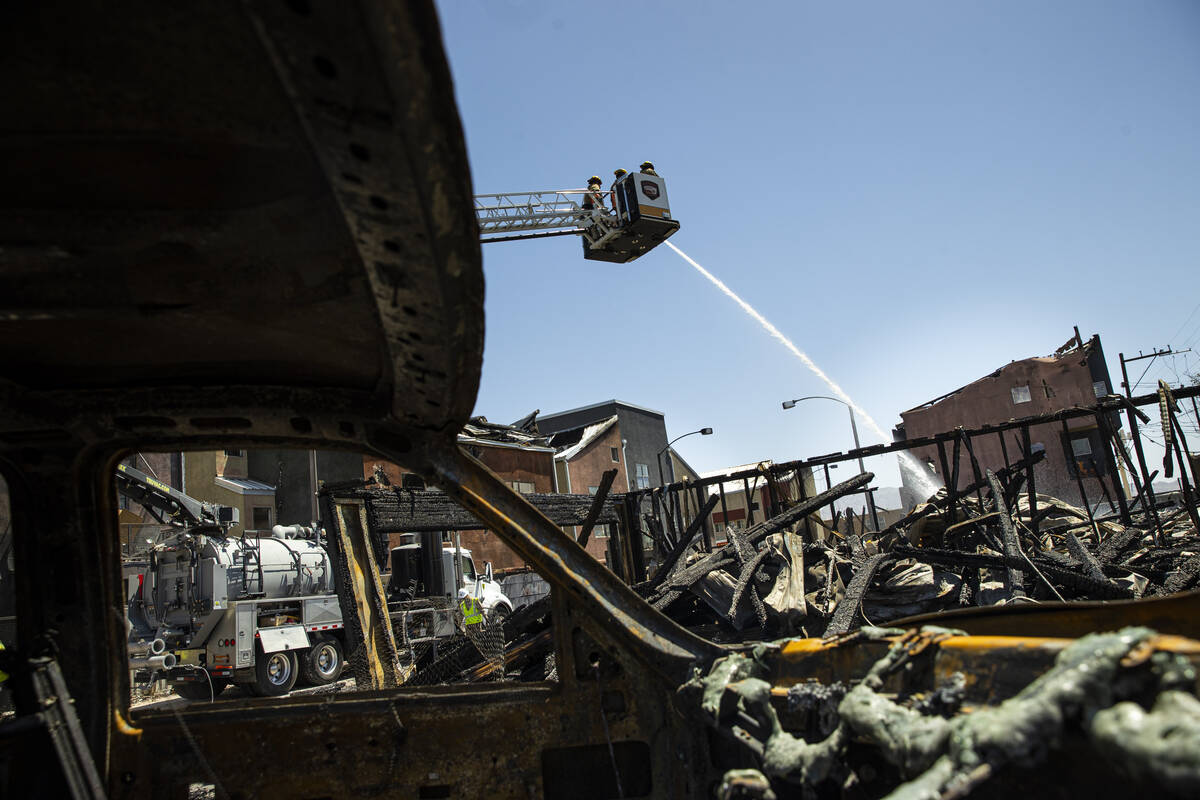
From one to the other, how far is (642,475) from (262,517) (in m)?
22.1

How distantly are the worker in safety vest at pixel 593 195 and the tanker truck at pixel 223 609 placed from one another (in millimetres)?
12187

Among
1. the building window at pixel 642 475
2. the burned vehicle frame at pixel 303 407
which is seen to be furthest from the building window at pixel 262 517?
the burned vehicle frame at pixel 303 407

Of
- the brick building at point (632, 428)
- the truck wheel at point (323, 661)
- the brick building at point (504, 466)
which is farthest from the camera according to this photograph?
the brick building at point (632, 428)

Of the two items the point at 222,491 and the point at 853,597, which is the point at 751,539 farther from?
the point at 222,491

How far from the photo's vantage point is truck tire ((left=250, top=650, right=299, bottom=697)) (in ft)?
42.0

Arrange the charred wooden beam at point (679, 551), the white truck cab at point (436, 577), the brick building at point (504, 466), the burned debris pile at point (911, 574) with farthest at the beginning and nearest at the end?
the brick building at point (504, 466) → the white truck cab at point (436, 577) → the charred wooden beam at point (679, 551) → the burned debris pile at point (911, 574)

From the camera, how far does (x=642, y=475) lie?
4416 centimetres

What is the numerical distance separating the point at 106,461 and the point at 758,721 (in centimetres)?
277

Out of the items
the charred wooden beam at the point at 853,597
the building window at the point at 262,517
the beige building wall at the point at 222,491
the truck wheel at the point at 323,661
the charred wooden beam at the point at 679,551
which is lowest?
the truck wheel at the point at 323,661

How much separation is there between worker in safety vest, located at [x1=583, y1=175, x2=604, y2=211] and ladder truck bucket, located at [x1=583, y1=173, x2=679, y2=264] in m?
0.73

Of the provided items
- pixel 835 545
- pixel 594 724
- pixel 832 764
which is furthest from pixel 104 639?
pixel 835 545

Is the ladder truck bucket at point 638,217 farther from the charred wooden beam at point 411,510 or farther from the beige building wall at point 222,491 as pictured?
the beige building wall at point 222,491

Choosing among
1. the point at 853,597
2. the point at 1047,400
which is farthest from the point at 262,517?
the point at 1047,400

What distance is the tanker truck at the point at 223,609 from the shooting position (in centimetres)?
1252
